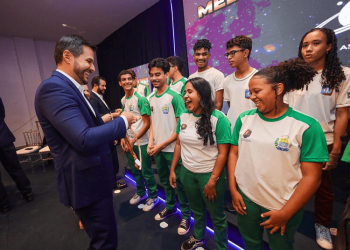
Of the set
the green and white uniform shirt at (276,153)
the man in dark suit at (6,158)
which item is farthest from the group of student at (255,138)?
the man in dark suit at (6,158)

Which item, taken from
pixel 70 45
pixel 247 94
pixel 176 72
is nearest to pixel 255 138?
pixel 247 94

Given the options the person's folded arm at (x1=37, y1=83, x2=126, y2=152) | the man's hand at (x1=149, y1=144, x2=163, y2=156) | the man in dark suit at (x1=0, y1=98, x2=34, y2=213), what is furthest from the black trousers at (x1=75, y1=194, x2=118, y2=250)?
the man in dark suit at (x1=0, y1=98, x2=34, y2=213)

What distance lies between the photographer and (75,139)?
2.95 ft

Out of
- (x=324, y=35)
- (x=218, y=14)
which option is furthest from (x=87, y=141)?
(x=218, y=14)

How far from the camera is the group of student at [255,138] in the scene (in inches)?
36.7

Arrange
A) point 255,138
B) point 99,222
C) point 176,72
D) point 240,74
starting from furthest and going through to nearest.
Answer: point 176,72 < point 240,74 < point 99,222 < point 255,138

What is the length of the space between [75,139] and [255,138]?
99 cm

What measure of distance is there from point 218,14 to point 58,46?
291cm

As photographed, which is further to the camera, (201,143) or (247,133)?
(201,143)

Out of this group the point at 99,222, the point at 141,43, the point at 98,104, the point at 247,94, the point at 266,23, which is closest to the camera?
A: the point at 99,222

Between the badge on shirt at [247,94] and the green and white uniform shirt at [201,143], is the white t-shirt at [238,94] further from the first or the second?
the green and white uniform shirt at [201,143]

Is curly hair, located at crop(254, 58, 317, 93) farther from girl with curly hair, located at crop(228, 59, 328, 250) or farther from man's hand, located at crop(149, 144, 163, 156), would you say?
man's hand, located at crop(149, 144, 163, 156)

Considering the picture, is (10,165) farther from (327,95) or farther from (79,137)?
(327,95)

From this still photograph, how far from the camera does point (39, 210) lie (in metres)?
2.72
